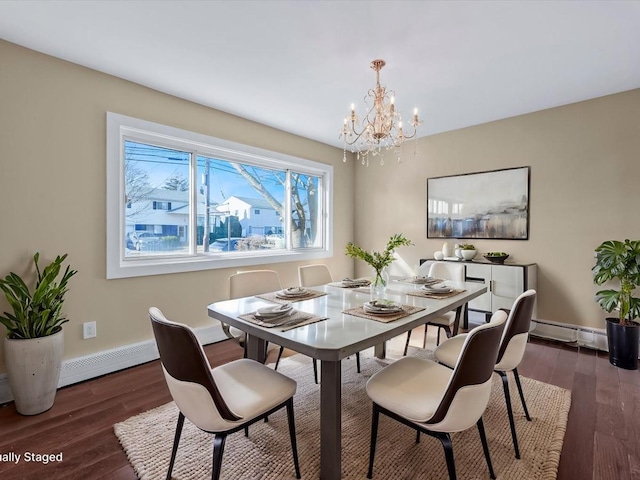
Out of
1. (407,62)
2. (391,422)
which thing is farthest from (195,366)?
(407,62)

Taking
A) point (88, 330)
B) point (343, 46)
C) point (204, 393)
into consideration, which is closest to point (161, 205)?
point (88, 330)

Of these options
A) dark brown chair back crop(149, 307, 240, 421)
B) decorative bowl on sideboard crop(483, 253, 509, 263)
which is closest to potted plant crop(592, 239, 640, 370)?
decorative bowl on sideboard crop(483, 253, 509, 263)

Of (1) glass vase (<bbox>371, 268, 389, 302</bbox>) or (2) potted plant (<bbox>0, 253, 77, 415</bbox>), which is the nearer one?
(2) potted plant (<bbox>0, 253, 77, 415</bbox>)

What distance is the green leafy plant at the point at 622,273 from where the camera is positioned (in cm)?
270

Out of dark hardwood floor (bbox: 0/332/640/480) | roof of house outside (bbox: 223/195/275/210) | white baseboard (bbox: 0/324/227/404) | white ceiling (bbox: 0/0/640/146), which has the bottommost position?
dark hardwood floor (bbox: 0/332/640/480)

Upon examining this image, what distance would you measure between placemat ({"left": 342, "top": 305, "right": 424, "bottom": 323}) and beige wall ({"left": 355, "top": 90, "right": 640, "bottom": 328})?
8.14ft

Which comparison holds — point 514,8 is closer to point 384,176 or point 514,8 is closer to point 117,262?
point 384,176

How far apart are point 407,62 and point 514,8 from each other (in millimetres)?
754

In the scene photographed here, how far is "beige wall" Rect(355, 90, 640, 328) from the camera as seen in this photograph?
3045 millimetres

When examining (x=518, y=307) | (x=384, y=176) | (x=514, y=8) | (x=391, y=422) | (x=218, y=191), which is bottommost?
(x=391, y=422)

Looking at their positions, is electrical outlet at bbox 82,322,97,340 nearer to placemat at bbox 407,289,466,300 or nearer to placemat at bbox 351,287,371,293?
placemat at bbox 351,287,371,293

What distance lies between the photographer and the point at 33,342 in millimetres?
2039

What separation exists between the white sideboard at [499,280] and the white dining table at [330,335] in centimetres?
157

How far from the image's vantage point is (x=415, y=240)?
14.9ft
